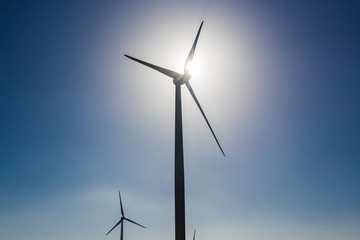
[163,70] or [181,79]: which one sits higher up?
[163,70]

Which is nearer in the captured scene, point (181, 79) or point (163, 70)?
point (181, 79)

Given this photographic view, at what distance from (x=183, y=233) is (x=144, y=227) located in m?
52.5

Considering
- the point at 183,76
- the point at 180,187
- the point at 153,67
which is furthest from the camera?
the point at 153,67

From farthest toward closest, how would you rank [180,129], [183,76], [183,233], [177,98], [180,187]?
[183,76] < [177,98] < [180,129] < [180,187] < [183,233]

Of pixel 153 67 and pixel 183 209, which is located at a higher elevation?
pixel 153 67

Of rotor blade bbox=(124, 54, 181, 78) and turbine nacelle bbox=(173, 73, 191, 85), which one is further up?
Answer: rotor blade bbox=(124, 54, 181, 78)

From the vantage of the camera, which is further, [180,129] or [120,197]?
[120,197]

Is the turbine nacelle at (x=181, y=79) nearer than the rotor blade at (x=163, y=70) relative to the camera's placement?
Yes

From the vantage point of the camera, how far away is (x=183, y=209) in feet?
47.8

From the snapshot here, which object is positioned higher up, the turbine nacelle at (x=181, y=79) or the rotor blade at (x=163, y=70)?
the rotor blade at (x=163, y=70)

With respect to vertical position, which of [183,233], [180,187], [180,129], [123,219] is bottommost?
[183,233]

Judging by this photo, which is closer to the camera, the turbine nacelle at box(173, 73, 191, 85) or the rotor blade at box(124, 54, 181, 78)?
the turbine nacelle at box(173, 73, 191, 85)

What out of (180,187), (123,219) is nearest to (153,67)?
(180,187)

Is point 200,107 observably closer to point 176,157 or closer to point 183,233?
point 176,157
